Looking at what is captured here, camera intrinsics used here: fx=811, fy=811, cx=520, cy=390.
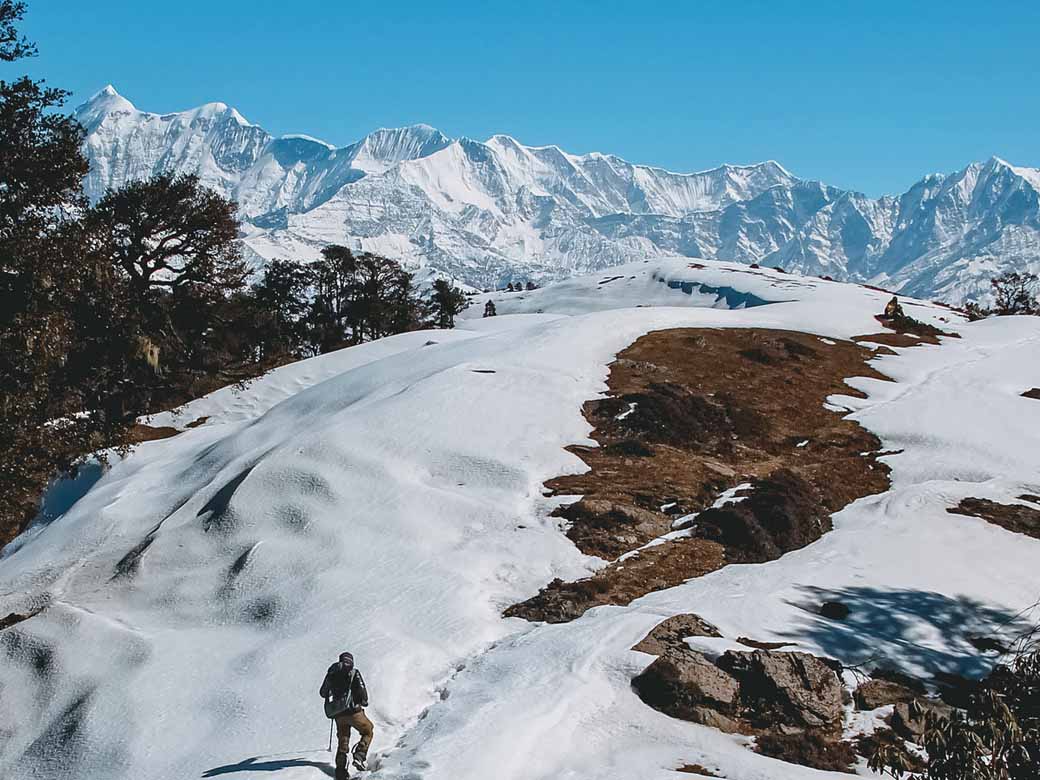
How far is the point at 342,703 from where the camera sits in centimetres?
1477

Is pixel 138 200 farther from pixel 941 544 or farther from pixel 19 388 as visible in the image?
pixel 941 544

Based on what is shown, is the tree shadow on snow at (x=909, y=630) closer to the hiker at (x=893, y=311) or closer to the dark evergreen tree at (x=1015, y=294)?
the hiker at (x=893, y=311)

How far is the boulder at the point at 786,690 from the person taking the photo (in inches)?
661

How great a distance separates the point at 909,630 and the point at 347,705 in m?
14.1

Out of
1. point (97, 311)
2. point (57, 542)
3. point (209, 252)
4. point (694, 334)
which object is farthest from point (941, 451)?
point (209, 252)

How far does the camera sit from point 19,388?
19.2m

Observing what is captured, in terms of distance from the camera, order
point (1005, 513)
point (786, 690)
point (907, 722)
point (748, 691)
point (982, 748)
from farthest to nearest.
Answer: point (1005, 513) → point (748, 691) → point (786, 690) → point (907, 722) → point (982, 748)

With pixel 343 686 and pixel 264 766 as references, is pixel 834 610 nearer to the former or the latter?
pixel 343 686

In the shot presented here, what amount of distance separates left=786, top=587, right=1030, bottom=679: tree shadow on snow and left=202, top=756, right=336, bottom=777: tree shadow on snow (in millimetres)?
11465

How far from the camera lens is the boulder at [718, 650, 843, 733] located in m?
16.8

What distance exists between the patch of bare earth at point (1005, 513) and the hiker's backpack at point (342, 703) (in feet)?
72.7

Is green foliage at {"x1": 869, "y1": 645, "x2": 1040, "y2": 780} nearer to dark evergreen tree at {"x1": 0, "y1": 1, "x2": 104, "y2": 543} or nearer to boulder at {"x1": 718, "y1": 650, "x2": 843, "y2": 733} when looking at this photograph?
boulder at {"x1": 718, "y1": 650, "x2": 843, "y2": 733}

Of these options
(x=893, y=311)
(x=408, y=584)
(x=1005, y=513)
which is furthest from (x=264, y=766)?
(x=893, y=311)

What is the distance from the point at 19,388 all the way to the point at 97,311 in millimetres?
5015
